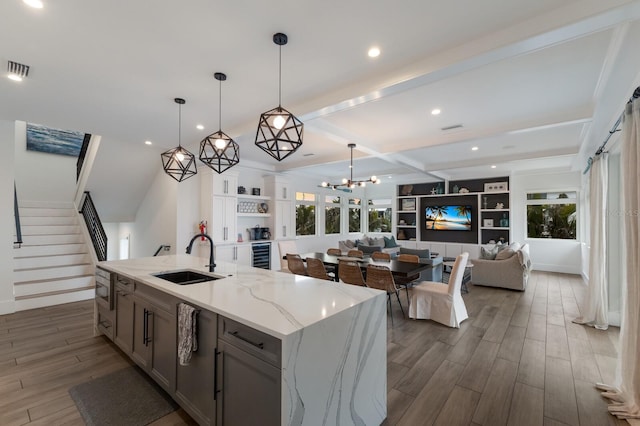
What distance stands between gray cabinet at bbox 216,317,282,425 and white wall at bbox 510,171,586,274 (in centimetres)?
920

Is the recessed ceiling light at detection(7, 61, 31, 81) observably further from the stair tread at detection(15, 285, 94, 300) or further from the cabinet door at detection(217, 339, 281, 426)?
the stair tread at detection(15, 285, 94, 300)

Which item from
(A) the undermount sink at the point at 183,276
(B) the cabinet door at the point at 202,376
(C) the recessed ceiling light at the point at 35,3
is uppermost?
(C) the recessed ceiling light at the point at 35,3

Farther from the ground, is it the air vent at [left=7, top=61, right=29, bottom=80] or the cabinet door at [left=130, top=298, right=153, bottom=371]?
the air vent at [left=7, top=61, right=29, bottom=80]

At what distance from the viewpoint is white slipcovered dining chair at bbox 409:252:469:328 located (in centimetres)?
393

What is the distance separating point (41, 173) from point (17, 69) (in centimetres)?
487

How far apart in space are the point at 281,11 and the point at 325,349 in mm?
2317

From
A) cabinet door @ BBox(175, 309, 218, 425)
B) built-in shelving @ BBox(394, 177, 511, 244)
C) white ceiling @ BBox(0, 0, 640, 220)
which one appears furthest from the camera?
built-in shelving @ BBox(394, 177, 511, 244)

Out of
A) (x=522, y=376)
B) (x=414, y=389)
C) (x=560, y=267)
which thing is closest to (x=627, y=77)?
(x=522, y=376)

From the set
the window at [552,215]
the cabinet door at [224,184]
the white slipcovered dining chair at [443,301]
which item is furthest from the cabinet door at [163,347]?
the window at [552,215]

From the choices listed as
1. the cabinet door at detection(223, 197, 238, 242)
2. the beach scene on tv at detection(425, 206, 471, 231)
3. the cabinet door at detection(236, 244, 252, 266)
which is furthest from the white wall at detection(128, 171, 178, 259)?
the beach scene on tv at detection(425, 206, 471, 231)

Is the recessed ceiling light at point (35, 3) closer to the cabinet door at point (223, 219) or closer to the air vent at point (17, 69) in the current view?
the air vent at point (17, 69)

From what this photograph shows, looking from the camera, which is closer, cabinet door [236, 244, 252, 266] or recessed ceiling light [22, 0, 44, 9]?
recessed ceiling light [22, 0, 44, 9]

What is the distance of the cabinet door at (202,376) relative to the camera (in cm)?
184

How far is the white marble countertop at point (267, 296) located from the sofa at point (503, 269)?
198 inches
